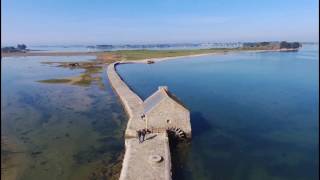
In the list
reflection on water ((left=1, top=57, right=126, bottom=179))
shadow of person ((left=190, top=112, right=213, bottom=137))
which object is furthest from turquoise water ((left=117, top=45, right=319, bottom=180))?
reflection on water ((left=1, top=57, right=126, bottom=179))

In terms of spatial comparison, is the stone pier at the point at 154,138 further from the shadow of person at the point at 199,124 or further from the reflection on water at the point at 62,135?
the shadow of person at the point at 199,124

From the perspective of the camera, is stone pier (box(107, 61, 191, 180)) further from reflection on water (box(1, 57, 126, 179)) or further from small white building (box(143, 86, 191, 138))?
reflection on water (box(1, 57, 126, 179))

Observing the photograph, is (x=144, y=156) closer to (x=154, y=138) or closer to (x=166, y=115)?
(x=154, y=138)

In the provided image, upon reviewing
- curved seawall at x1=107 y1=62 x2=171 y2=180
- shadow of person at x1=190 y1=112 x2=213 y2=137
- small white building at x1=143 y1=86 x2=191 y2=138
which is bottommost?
shadow of person at x1=190 y1=112 x2=213 y2=137

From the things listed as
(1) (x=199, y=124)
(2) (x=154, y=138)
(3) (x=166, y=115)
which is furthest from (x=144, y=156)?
(1) (x=199, y=124)

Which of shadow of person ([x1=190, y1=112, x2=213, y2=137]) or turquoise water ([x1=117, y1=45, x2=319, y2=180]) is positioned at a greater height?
shadow of person ([x1=190, y1=112, x2=213, y2=137])

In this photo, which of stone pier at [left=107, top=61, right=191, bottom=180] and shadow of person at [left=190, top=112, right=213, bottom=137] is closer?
stone pier at [left=107, top=61, right=191, bottom=180]

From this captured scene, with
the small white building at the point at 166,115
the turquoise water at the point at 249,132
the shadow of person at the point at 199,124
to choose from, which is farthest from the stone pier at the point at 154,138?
the shadow of person at the point at 199,124
